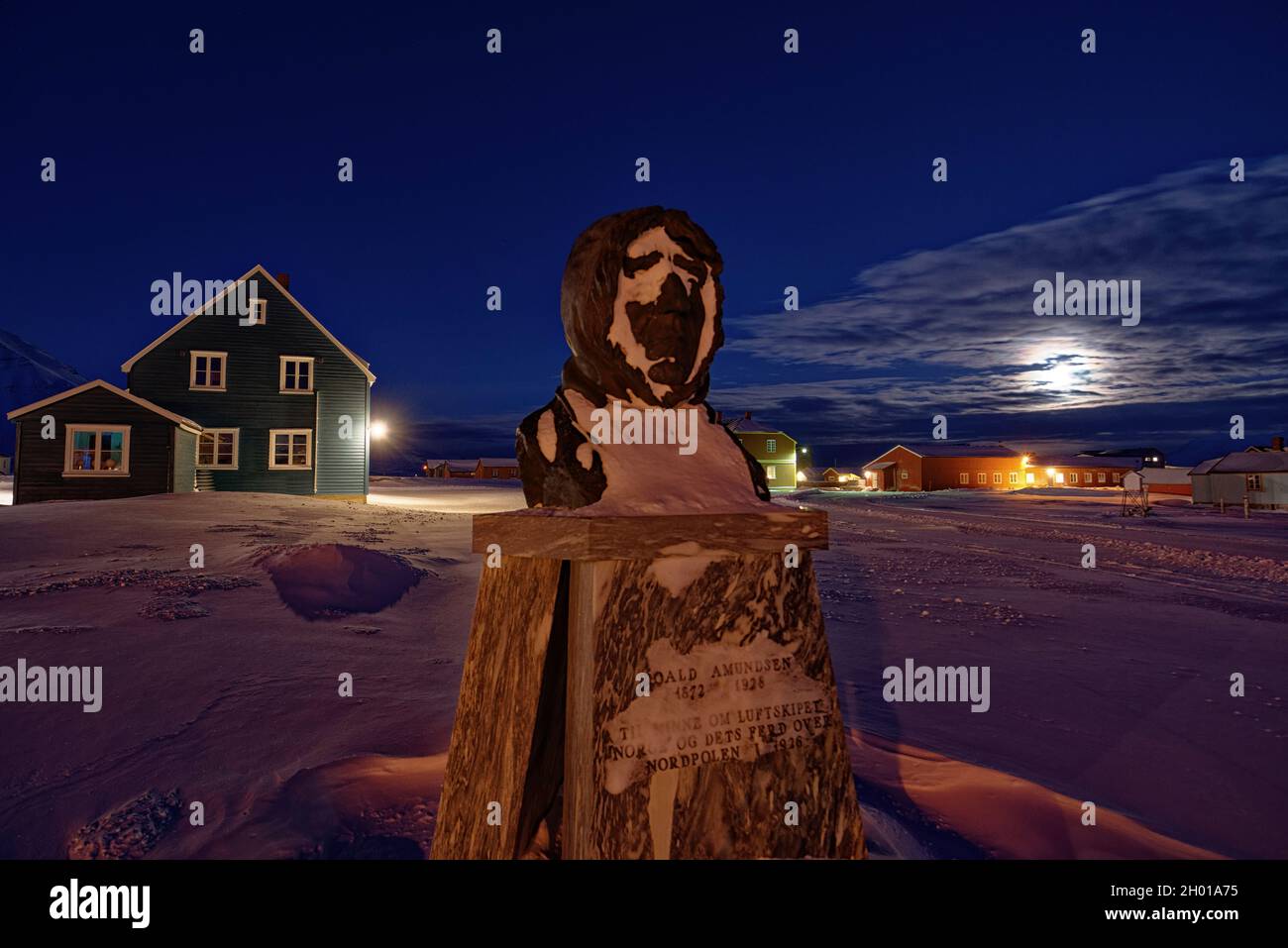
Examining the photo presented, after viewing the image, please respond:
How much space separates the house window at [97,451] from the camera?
18.1 metres

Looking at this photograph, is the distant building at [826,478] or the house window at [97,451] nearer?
the house window at [97,451]

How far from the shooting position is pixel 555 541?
2.27 m

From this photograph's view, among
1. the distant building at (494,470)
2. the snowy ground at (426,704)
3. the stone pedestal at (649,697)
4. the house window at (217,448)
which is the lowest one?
the snowy ground at (426,704)

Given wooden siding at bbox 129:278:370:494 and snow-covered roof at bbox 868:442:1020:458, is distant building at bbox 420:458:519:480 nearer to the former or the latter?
snow-covered roof at bbox 868:442:1020:458

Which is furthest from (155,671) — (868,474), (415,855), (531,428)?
(868,474)

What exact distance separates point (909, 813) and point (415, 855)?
104 inches

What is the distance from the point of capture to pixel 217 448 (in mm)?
21453

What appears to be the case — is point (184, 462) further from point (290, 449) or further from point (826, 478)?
point (826, 478)

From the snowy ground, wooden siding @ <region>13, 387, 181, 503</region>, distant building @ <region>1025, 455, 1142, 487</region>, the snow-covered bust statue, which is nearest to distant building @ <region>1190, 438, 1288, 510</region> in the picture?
distant building @ <region>1025, 455, 1142, 487</region>

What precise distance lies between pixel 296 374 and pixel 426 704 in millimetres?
20672

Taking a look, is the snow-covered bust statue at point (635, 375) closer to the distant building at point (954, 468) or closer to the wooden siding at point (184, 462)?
the wooden siding at point (184, 462)

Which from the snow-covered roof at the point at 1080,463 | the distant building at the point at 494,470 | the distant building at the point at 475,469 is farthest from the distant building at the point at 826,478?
the distant building at the point at 475,469

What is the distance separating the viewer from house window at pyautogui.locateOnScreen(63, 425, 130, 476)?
712 inches

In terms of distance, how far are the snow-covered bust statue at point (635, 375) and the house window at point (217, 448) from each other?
23152 millimetres
